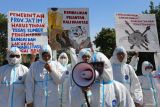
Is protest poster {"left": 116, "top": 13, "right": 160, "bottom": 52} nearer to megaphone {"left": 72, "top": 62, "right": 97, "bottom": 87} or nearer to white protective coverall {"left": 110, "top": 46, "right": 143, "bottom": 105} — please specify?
white protective coverall {"left": 110, "top": 46, "right": 143, "bottom": 105}

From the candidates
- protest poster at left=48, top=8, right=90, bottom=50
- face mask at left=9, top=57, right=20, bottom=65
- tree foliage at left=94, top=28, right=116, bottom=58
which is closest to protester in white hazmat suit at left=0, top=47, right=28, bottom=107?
face mask at left=9, top=57, right=20, bottom=65

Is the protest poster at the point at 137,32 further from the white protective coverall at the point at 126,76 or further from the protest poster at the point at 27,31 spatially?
the protest poster at the point at 27,31

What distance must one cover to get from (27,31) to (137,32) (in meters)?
2.71

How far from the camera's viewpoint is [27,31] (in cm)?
964

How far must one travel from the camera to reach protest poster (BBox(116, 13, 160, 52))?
10312mm

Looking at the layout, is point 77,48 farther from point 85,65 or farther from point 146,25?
point 85,65

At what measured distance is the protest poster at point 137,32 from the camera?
33.8ft

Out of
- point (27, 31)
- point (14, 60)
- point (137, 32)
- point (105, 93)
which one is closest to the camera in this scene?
point (105, 93)

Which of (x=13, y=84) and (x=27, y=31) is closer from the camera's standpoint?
(x=13, y=84)

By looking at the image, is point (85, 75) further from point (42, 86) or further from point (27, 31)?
point (27, 31)

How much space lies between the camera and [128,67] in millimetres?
8633

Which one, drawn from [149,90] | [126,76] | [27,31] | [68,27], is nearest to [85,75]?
[126,76]

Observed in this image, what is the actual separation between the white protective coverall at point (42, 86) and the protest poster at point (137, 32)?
9.62 feet

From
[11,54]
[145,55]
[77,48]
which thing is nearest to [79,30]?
[77,48]
